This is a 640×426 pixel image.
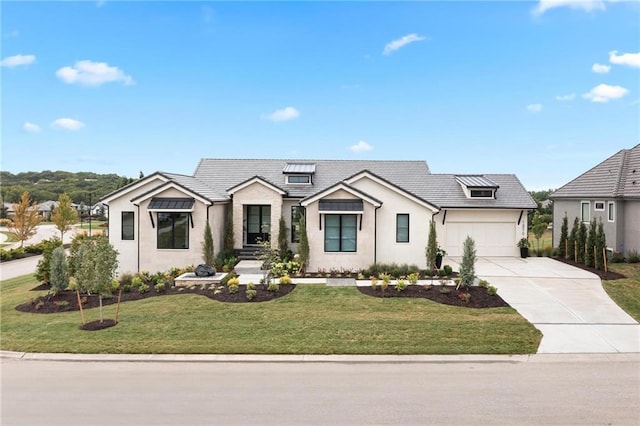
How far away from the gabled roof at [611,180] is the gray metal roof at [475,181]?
544 centimetres

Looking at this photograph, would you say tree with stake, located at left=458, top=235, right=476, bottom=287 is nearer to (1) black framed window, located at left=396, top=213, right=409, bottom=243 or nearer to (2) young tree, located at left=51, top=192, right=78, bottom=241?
(1) black framed window, located at left=396, top=213, right=409, bottom=243

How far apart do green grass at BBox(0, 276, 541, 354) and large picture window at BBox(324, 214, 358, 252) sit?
4705 mm

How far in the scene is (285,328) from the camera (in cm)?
1118

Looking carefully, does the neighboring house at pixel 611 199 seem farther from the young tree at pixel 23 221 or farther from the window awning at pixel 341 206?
the young tree at pixel 23 221

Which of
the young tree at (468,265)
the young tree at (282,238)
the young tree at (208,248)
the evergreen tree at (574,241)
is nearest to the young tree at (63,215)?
the young tree at (208,248)

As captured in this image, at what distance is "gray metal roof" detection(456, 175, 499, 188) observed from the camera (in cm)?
2462

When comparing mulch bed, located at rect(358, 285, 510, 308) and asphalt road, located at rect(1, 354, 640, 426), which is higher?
mulch bed, located at rect(358, 285, 510, 308)

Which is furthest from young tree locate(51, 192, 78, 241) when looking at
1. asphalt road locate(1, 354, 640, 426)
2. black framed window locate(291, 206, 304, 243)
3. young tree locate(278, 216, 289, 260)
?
asphalt road locate(1, 354, 640, 426)

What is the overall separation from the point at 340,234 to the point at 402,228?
10.4ft

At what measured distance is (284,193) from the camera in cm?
2120

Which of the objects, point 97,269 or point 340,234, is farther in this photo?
point 340,234

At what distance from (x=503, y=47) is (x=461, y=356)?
18.5m

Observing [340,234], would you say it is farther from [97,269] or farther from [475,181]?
[475,181]

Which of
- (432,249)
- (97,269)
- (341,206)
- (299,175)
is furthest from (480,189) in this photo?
(97,269)
